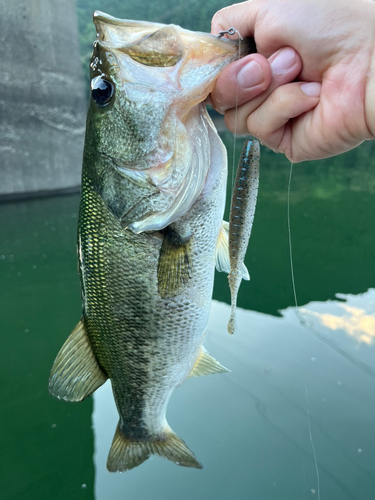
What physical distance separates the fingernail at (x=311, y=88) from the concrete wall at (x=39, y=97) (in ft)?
26.3

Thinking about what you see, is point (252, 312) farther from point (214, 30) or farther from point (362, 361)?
point (214, 30)

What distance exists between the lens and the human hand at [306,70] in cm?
103

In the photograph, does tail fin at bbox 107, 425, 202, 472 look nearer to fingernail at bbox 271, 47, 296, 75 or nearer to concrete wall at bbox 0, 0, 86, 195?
fingernail at bbox 271, 47, 296, 75

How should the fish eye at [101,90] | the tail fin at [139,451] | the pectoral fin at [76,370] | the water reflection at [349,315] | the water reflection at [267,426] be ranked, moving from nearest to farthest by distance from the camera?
1. the fish eye at [101,90]
2. the pectoral fin at [76,370]
3. the tail fin at [139,451]
4. the water reflection at [267,426]
5. the water reflection at [349,315]

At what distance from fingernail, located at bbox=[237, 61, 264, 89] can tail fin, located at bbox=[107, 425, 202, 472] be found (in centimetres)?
137

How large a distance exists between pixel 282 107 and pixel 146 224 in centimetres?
53

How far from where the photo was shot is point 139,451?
1.60 metres

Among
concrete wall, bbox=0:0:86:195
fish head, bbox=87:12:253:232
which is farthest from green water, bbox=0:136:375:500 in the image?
concrete wall, bbox=0:0:86:195

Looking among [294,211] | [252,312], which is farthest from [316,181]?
[252,312]

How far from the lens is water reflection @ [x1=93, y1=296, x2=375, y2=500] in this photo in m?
2.24

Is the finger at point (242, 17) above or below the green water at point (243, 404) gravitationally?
above

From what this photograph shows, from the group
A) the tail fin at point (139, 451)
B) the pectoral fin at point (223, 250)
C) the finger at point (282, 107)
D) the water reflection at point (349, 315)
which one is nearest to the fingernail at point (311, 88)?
the finger at point (282, 107)

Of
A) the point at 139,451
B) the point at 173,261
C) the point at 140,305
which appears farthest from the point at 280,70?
the point at 139,451

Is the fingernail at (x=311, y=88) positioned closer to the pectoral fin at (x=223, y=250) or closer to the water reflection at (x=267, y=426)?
the pectoral fin at (x=223, y=250)
